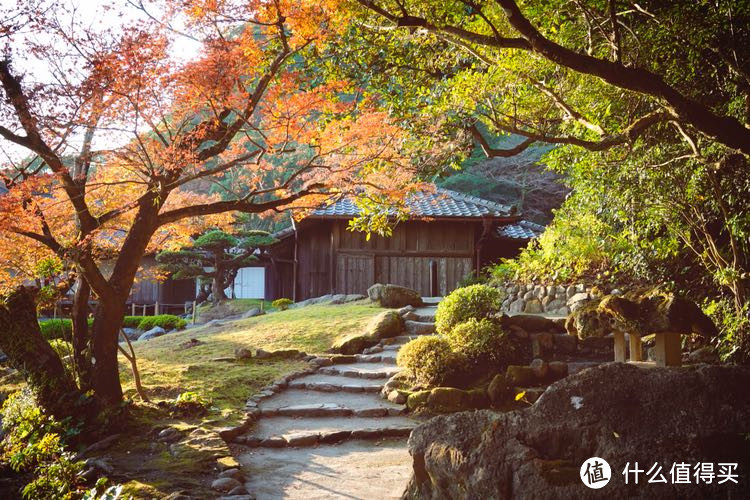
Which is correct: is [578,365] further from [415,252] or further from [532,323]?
[415,252]

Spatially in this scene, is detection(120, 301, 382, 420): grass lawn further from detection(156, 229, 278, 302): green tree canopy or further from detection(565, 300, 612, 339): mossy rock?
detection(156, 229, 278, 302): green tree canopy

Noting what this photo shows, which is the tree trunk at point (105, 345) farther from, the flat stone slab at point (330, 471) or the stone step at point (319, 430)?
the flat stone slab at point (330, 471)

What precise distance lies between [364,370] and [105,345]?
188 inches

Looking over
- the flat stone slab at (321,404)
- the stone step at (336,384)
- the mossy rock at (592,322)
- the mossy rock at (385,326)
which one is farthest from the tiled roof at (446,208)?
the mossy rock at (592,322)

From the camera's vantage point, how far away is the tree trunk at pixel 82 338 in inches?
302

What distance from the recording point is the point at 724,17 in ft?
19.4

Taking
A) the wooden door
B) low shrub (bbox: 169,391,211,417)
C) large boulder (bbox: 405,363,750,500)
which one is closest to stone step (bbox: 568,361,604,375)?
low shrub (bbox: 169,391,211,417)

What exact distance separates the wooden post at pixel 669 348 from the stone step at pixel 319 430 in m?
3.28

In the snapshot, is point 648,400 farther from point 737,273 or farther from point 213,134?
point 213,134

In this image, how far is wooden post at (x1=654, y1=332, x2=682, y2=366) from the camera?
6.03m

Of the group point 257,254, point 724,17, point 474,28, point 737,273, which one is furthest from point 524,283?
point 257,254

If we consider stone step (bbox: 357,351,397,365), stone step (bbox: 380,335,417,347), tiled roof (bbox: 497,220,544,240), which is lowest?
stone step (bbox: 357,351,397,365)

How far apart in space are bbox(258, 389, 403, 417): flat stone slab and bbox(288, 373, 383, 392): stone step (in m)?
0.12

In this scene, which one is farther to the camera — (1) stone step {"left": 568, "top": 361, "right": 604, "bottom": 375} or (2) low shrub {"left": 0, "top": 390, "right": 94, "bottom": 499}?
(1) stone step {"left": 568, "top": 361, "right": 604, "bottom": 375}
